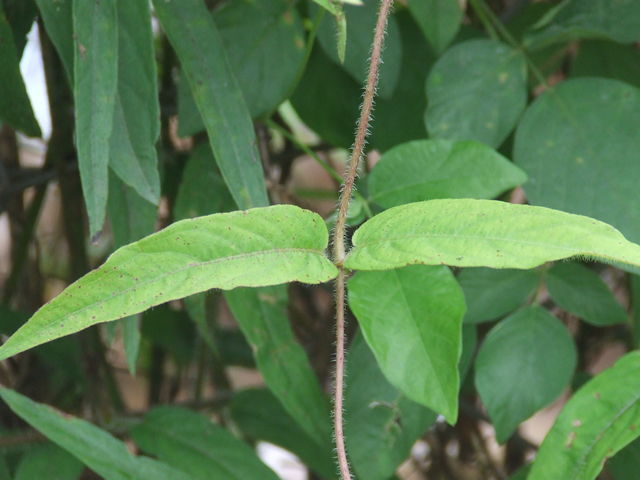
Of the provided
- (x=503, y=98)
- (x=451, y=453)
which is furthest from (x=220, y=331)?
(x=503, y=98)

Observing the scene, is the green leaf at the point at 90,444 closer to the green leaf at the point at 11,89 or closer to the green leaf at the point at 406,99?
the green leaf at the point at 11,89

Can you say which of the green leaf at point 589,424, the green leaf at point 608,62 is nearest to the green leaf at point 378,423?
the green leaf at point 589,424

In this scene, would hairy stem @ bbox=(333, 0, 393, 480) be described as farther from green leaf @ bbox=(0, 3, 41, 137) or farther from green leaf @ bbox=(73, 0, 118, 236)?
green leaf @ bbox=(0, 3, 41, 137)

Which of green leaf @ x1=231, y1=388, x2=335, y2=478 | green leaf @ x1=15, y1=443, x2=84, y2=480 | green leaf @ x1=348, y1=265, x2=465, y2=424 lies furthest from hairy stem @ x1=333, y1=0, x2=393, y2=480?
green leaf @ x1=231, y1=388, x2=335, y2=478

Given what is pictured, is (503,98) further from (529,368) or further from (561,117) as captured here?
(529,368)

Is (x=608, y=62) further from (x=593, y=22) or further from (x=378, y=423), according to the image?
(x=378, y=423)
